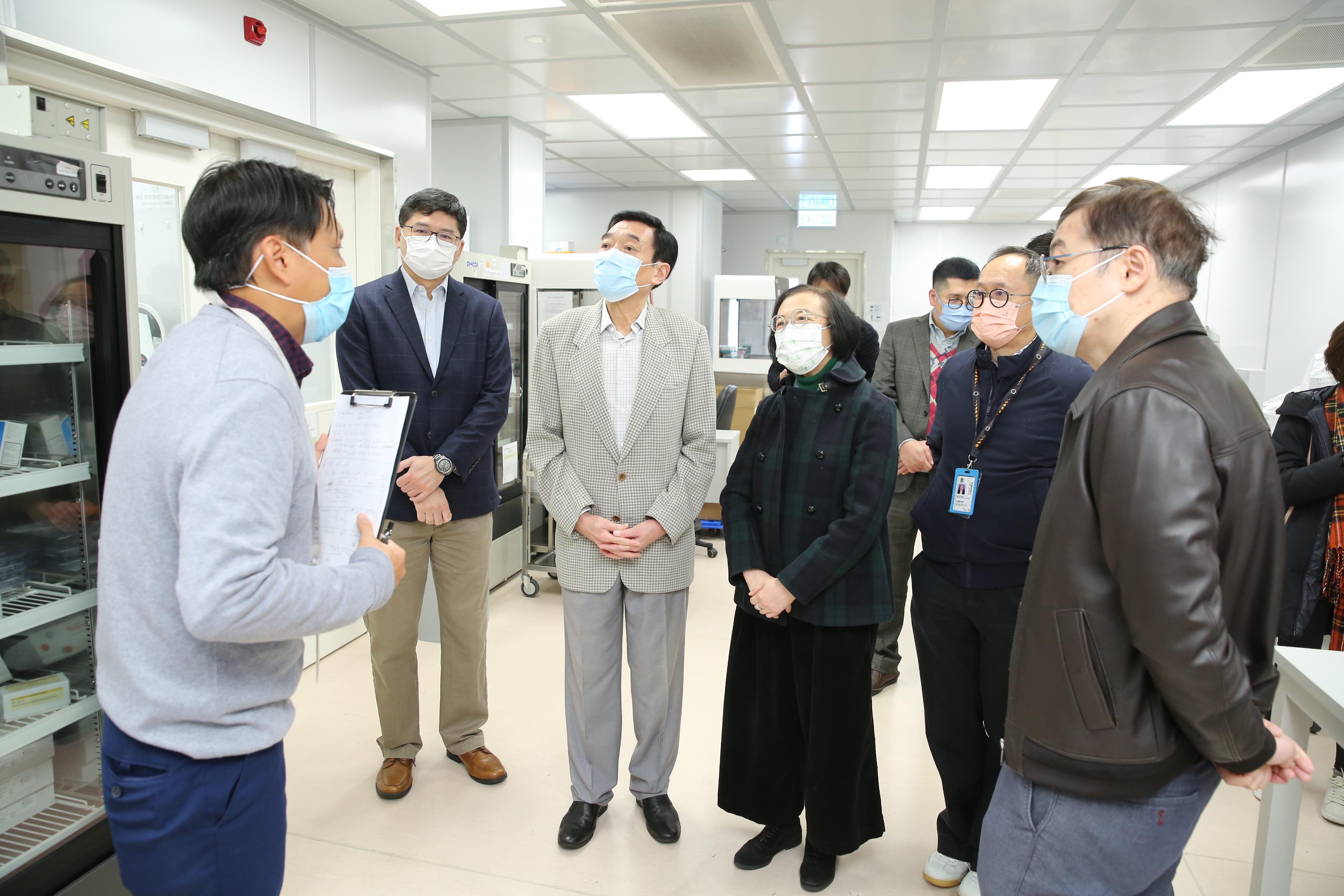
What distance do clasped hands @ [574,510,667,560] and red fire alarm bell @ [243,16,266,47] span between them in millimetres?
2671

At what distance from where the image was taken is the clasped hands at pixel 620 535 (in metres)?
2.10

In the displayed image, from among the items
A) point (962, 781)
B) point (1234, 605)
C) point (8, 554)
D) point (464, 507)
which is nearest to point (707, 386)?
point (464, 507)

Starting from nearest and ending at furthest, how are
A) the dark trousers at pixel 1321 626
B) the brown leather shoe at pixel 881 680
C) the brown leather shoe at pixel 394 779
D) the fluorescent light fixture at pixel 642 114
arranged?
the brown leather shoe at pixel 394 779 → the dark trousers at pixel 1321 626 → the brown leather shoe at pixel 881 680 → the fluorescent light fixture at pixel 642 114

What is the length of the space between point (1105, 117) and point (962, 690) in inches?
191

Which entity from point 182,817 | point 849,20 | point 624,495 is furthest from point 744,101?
point 182,817

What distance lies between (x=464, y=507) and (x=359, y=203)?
2.17 metres

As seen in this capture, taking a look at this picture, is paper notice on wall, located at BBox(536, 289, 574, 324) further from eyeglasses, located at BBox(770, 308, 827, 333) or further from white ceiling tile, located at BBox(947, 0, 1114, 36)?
eyeglasses, located at BBox(770, 308, 827, 333)

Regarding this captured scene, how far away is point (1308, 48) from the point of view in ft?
13.2

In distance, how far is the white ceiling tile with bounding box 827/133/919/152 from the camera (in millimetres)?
6094

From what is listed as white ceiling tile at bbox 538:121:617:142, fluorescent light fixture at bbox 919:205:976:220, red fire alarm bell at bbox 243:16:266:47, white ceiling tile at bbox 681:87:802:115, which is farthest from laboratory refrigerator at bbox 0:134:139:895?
fluorescent light fixture at bbox 919:205:976:220

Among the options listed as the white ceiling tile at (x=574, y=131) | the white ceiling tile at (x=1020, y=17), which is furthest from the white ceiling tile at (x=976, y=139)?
the white ceiling tile at (x=574, y=131)

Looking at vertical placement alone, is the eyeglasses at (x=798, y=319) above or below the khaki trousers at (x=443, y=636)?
above

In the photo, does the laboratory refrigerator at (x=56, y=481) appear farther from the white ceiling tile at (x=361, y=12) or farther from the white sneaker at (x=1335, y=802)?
the white sneaker at (x=1335, y=802)

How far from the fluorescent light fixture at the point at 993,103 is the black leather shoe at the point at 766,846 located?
4.18m
